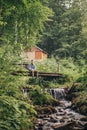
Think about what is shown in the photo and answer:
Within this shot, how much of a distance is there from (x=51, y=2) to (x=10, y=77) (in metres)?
37.6

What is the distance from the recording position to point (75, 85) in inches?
944

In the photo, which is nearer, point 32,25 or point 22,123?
point 22,123

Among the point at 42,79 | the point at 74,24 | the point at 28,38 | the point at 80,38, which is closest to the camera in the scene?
the point at 28,38

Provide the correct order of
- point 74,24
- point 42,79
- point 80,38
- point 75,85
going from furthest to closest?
point 74,24 → point 80,38 → point 42,79 → point 75,85

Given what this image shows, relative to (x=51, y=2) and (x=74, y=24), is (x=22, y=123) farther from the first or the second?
(x=51, y=2)

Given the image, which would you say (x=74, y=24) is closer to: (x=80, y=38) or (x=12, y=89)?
(x=80, y=38)

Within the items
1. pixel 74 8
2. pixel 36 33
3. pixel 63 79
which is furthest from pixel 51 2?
pixel 36 33

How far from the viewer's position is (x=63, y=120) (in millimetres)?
16672

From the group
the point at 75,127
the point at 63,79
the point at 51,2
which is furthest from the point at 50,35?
the point at 75,127

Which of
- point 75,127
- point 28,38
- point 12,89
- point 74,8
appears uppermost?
point 74,8

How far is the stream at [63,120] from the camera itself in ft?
47.1

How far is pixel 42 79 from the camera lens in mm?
27453

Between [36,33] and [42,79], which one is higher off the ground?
[36,33]

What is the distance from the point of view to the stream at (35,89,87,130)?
14356 mm
